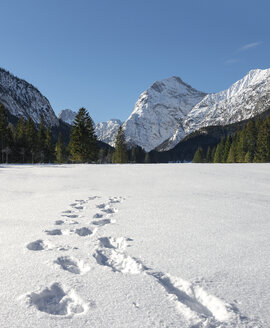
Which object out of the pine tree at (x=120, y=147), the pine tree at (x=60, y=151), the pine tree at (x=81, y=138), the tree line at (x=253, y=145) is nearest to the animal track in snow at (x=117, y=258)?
the pine tree at (x=81, y=138)

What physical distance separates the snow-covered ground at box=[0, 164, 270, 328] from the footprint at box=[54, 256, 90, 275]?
0.01 meters

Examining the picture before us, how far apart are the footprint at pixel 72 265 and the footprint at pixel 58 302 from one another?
1.24 feet

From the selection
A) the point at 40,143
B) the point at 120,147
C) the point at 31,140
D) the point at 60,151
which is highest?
the point at 120,147

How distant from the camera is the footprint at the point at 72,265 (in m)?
2.40

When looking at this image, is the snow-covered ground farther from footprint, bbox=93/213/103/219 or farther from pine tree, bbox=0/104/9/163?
pine tree, bbox=0/104/9/163

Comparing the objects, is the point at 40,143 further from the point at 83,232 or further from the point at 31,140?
the point at 83,232

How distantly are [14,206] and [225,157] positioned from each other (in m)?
65.5

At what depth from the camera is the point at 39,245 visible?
3066mm

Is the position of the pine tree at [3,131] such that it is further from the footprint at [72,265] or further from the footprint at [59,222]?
the footprint at [72,265]

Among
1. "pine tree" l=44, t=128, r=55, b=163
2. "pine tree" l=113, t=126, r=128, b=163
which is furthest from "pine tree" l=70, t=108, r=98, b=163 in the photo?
"pine tree" l=113, t=126, r=128, b=163

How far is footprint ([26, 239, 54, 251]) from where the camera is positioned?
2963mm

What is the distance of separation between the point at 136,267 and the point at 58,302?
0.91 m

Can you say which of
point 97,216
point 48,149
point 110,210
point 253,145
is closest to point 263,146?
point 253,145

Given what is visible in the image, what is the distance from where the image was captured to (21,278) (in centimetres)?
215
